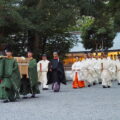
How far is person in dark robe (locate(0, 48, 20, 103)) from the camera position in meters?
16.6

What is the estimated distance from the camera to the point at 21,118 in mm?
11492

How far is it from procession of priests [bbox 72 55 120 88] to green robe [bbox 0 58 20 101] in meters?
8.85

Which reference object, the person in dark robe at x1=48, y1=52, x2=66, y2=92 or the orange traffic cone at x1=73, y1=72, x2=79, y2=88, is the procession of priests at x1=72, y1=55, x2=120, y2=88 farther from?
the person in dark robe at x1=48, y1=52, x2=66, y2=92

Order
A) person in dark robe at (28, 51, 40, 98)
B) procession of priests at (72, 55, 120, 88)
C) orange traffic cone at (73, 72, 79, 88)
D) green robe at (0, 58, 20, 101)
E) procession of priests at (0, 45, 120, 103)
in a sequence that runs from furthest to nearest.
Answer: orange traffic cone at (73, 72, 79, 88) < procession of priests at (72, 55, 120, 88) < person in dark robe at (28, 51, 40, 98) < procession of priests at (0, 45, 120, 103) < green robe at (0, 58, 20, 101)

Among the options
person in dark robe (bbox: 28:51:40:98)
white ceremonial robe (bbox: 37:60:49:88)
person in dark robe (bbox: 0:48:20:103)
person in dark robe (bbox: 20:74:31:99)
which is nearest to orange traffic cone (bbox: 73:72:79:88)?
white ceremonial robe (bbox: 37:60:49:88)

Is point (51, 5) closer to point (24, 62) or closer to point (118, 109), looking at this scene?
point (24, 62)

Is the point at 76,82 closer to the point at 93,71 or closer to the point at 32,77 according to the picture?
the point at 93,71

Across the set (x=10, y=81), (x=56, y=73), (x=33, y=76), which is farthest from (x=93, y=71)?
(x=10, y=81)

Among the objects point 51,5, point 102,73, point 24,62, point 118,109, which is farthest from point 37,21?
point 118,109

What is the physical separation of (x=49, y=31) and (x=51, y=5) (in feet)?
8.76

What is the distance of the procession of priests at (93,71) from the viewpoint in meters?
25.3

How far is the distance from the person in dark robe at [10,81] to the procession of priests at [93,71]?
886 cm

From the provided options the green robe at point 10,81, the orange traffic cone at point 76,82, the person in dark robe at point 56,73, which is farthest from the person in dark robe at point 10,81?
the orange traffic cone at point 76,82

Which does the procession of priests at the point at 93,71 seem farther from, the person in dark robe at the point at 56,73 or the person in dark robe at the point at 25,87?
the person in dark robe at the point at 25,87
